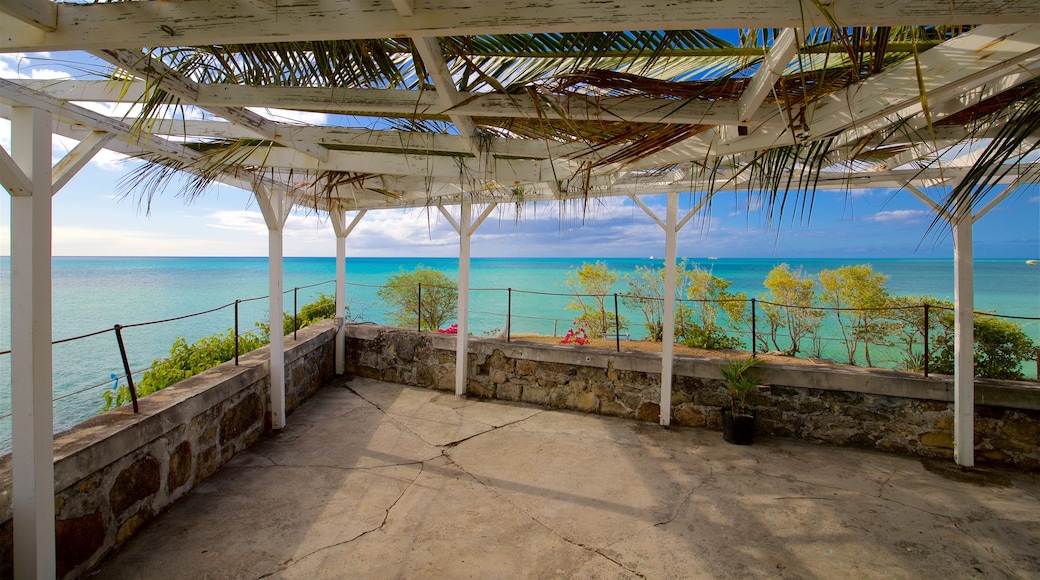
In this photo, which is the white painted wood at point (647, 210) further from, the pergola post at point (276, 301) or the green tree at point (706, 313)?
the pergola post at point (276, 301)

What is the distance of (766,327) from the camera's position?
6855mm

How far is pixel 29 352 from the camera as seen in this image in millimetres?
1768

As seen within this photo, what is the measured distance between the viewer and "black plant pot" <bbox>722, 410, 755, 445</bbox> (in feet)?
12.6

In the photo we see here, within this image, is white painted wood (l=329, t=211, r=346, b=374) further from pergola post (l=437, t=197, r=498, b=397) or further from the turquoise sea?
pergola post (l=437, t=197, r=498, b=397)

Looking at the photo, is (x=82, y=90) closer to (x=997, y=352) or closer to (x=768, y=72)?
(x=768, y=72)

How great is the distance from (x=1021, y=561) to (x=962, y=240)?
223 cm

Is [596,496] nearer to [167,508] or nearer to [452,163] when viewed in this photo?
[452,163]

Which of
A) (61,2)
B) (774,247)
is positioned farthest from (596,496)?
(61,2)

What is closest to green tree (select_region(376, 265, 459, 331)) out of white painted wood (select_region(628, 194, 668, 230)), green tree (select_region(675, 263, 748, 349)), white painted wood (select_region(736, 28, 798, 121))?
green tree (select_region(675, 263, 748, 349))

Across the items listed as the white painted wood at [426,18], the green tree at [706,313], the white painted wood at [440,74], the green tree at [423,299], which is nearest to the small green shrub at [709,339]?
the green tree at [706,313]

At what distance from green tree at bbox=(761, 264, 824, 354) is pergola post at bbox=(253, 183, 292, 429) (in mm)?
5986

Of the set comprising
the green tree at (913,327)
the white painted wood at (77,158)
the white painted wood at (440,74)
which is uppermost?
the white painted wood at (440,74)

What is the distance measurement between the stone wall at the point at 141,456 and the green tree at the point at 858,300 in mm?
6413

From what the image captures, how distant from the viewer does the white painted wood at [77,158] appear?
1931 mm
